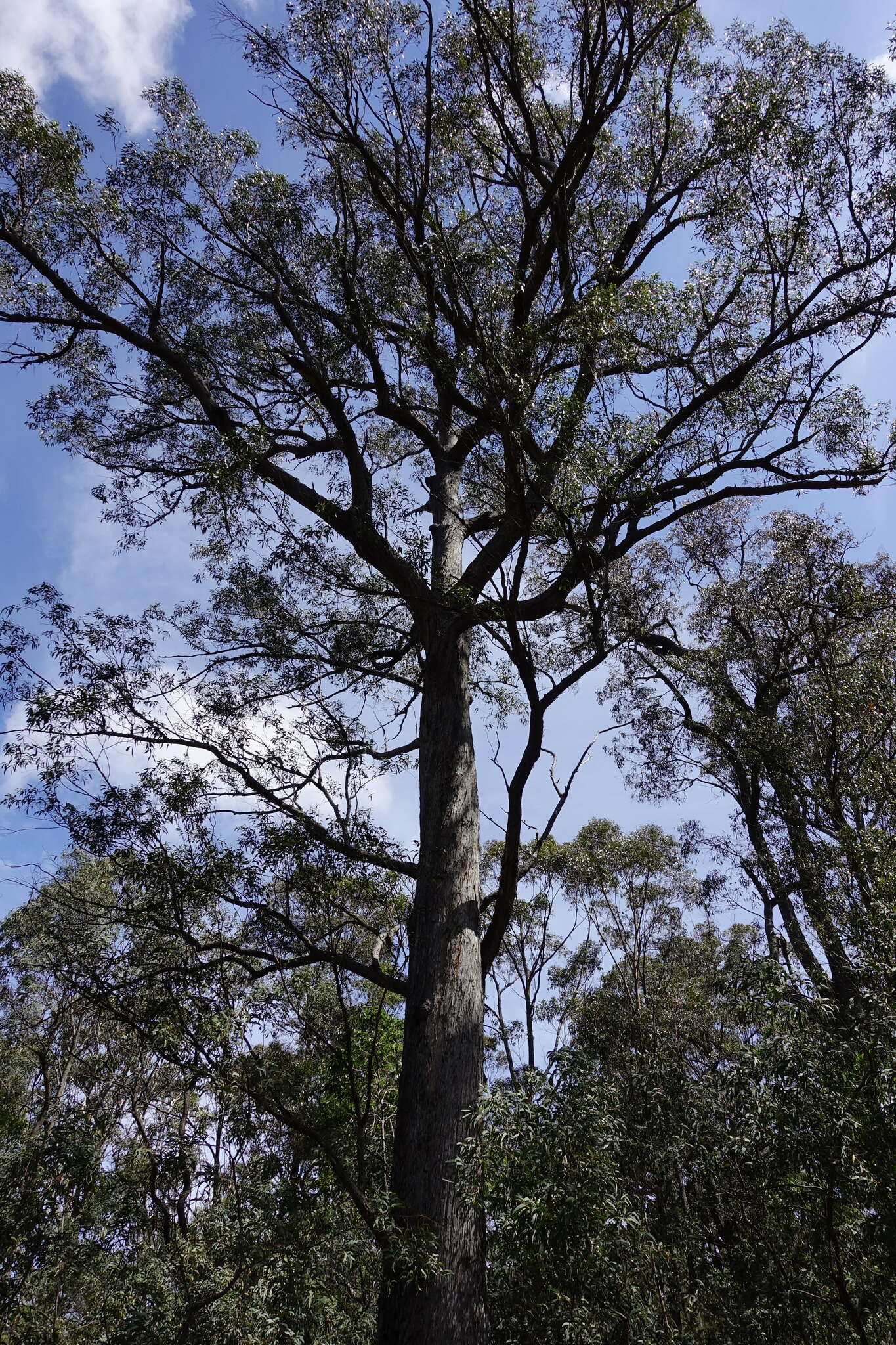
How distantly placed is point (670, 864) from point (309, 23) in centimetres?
1028

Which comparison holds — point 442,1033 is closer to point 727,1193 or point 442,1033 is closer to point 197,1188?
point 727,1193

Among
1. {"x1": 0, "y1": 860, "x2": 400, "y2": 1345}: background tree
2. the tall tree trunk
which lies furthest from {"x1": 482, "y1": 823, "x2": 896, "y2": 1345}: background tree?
{"x1": 0, "y1": 860, "x2": 400, "y2": 1345}: background tree

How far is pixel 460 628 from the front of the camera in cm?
621

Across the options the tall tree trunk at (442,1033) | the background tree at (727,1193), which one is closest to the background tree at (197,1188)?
the tall tree trunk at (442,1033)

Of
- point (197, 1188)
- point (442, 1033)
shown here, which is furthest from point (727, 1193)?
point (197, 1188)

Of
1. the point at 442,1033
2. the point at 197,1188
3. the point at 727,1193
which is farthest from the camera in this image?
the point at 197,1188

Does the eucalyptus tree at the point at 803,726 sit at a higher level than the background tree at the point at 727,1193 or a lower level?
higher

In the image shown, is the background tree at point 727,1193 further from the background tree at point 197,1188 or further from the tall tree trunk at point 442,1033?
the background tree at point 197,1188

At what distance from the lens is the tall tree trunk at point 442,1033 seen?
11.8 feet

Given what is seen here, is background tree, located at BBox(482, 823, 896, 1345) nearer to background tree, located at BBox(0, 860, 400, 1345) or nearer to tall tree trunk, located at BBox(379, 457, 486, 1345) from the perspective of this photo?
tall tree trunk, located at BBox(379, 457, 486, 1345)

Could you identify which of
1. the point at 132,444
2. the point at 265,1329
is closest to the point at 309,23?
the point at 132,444

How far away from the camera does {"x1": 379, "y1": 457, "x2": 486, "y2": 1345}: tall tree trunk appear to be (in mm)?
3600

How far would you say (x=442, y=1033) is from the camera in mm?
4367

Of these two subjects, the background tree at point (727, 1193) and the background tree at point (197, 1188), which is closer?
the background tree at point (727, 1193)
